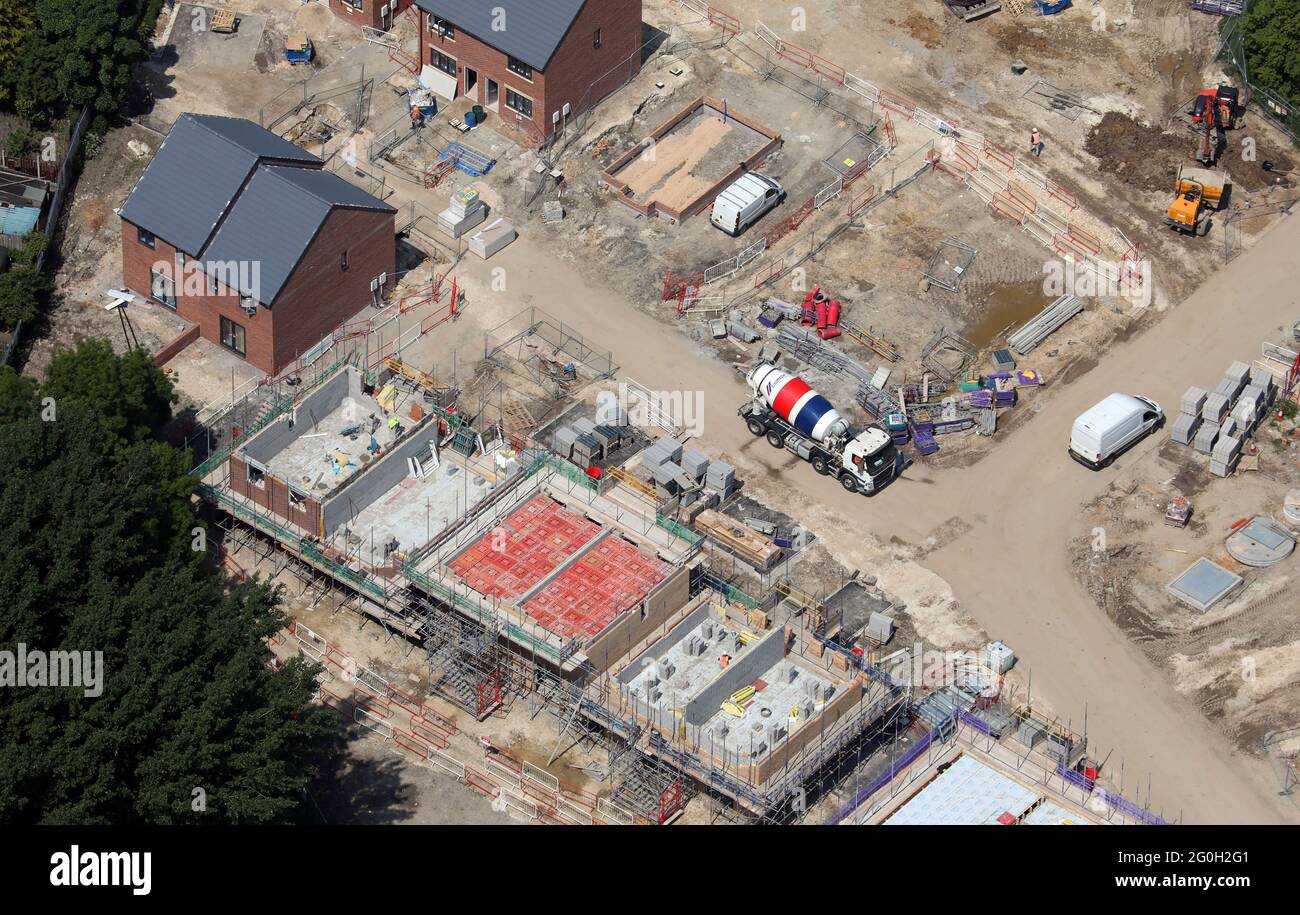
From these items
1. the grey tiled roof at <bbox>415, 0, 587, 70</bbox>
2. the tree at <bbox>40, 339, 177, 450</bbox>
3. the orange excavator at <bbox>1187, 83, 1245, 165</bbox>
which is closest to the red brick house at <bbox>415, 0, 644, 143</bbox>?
the grey tiled roof at <bbox>415, 0, 587, 70</bbox>

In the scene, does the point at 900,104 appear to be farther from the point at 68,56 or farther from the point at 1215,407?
the point at 68,56

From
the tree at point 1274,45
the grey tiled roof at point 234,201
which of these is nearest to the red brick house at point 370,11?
the grey tiled roof at point 234,201

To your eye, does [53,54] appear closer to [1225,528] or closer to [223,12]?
[223,12]

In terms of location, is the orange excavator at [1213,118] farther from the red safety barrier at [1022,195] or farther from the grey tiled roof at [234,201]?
the grey tiled roof at [234,201]

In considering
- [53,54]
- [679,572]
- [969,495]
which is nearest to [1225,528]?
[969,495]

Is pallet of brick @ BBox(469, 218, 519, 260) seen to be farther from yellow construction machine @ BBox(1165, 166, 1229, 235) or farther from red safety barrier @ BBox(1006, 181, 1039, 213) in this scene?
yellow construction machine @ BBox(1165, 166, 1229, 235)

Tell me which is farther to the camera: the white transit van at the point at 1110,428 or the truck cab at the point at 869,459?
the white transit van at the point at 1110,428

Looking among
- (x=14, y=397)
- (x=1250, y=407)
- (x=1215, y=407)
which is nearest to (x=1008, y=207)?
(x=1215, y=407)
